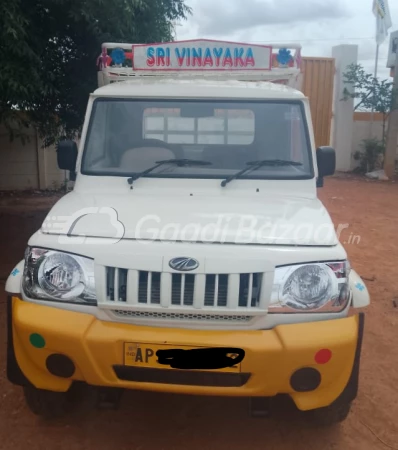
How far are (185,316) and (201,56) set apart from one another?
2.39 m

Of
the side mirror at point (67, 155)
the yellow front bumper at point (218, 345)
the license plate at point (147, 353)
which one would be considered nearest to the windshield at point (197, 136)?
the side mirror at point (67, 155)

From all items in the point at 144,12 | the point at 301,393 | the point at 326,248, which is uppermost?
the point at 144,12

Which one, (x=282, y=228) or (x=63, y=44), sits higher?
(x=63, y=44)

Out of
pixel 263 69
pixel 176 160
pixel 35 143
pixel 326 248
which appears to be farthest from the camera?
pixel 35 143

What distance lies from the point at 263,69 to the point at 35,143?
808 cm

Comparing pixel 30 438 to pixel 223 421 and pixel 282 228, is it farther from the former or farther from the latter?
pixel 282 228

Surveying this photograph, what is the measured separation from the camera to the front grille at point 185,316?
8.53 ft

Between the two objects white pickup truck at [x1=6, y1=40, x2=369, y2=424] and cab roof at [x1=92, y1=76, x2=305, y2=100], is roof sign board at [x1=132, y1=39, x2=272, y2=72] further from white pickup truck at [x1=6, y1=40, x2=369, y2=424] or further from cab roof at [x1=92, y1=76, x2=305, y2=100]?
white pickup truck at [x1=6, y1=40, x2=369, y2=424]

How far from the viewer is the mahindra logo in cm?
257

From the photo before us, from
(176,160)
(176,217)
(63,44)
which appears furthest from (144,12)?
(176,217)

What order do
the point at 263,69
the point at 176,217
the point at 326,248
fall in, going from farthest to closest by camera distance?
1. the point at 263,69
2. the point at 176,217
3. the point at 326,248

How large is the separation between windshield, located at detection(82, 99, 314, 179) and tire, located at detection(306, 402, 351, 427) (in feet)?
4.89

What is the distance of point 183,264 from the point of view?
2.58 m

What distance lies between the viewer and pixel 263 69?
13.8ft
